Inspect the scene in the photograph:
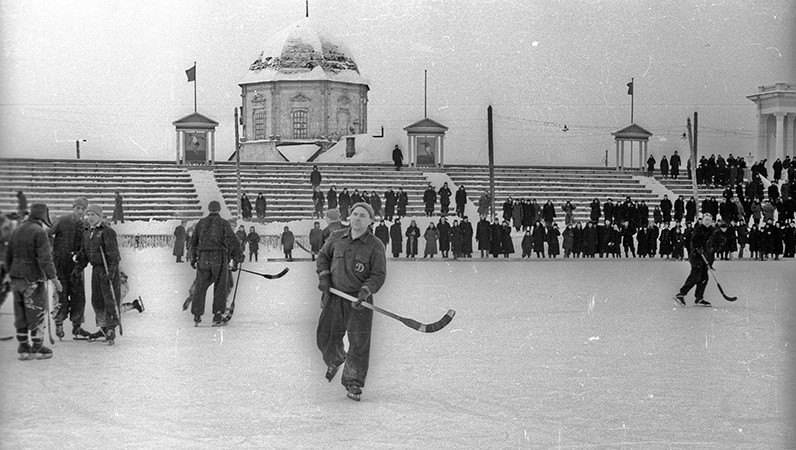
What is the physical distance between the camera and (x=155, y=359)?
7.83 meters

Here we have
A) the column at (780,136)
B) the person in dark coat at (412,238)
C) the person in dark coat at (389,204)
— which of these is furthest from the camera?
the column at (780,136)

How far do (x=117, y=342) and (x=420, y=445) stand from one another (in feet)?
15.5

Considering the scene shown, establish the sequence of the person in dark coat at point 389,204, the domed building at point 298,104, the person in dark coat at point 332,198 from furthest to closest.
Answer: the domed building at point 298,104
the person in dark coat at point 332,198
the person in dark coat at point 389,204

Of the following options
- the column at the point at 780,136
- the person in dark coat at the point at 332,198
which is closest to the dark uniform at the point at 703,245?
the person in dark coat at the point at 332,198

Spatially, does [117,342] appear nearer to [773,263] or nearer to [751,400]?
[751,400]

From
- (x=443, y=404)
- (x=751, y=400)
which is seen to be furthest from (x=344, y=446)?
(x=751, y=400)

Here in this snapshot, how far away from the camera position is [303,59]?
5019 cm

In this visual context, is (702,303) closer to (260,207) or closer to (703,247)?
(703,247)

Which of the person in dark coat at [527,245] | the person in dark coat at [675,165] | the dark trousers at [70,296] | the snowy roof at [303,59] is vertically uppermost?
the snowy roof at [303,59]

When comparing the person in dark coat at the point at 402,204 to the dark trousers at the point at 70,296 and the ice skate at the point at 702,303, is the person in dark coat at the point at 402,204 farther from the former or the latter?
the dark trousers at the point at 70,296

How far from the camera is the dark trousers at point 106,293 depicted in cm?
863

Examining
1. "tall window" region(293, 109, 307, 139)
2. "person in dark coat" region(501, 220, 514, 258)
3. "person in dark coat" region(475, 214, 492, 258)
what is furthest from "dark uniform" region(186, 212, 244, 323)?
"tall window" region(293, 109, 307, 139)

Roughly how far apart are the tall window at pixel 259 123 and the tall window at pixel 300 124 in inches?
61.7

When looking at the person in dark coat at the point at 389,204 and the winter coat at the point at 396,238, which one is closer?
the winter coat at the point at 396,238
